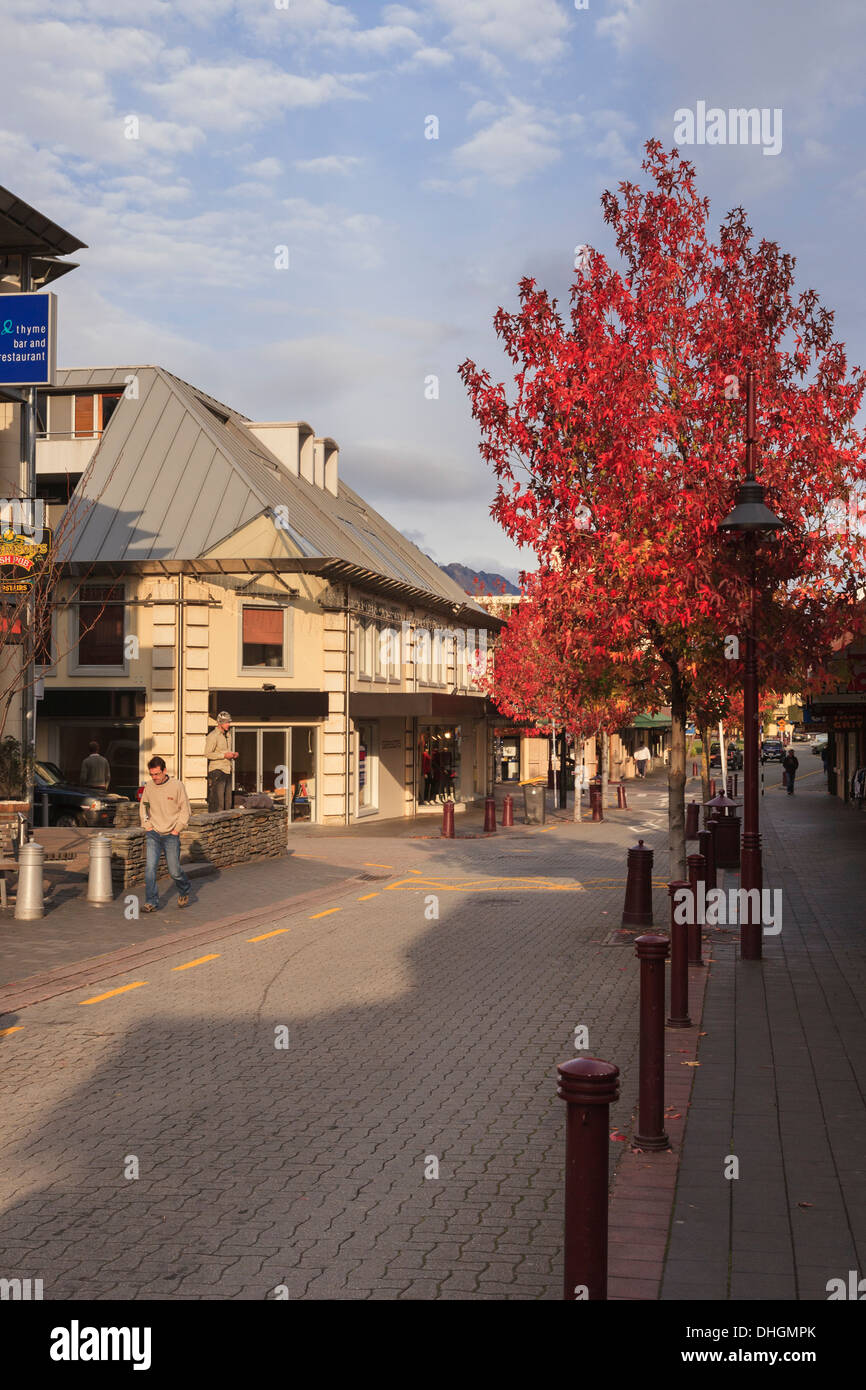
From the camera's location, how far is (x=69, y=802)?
25.0m

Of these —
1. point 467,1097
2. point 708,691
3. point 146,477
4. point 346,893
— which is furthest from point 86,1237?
point 146,477

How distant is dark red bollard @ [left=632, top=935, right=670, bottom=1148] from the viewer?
6.41 m

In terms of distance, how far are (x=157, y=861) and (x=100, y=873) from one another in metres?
0.86

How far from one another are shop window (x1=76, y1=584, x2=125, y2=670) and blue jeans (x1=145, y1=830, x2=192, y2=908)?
1662cm

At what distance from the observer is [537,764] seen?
65438mm

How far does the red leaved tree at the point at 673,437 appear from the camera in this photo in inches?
490

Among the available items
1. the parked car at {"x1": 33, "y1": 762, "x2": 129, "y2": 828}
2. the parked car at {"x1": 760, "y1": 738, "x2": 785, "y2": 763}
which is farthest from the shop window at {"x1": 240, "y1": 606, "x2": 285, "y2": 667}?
→ the parked car at {"x1": 760, "y1": 738, "x2": 785, "y2": 763}

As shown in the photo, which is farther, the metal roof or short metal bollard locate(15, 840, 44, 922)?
the metal roof

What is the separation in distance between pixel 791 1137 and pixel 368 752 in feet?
99.0

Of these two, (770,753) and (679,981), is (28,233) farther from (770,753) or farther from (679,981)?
(770,753)

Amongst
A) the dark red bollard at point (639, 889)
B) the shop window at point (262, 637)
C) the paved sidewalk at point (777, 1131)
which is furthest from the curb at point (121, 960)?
the shop window at point (262, 637)

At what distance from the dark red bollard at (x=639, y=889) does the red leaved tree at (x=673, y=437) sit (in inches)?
24.1

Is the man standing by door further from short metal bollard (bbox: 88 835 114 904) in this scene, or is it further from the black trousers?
short metal bollard (bbox: 88 835 114 904)

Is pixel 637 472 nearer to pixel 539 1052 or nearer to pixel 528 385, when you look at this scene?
pixel 528 385
